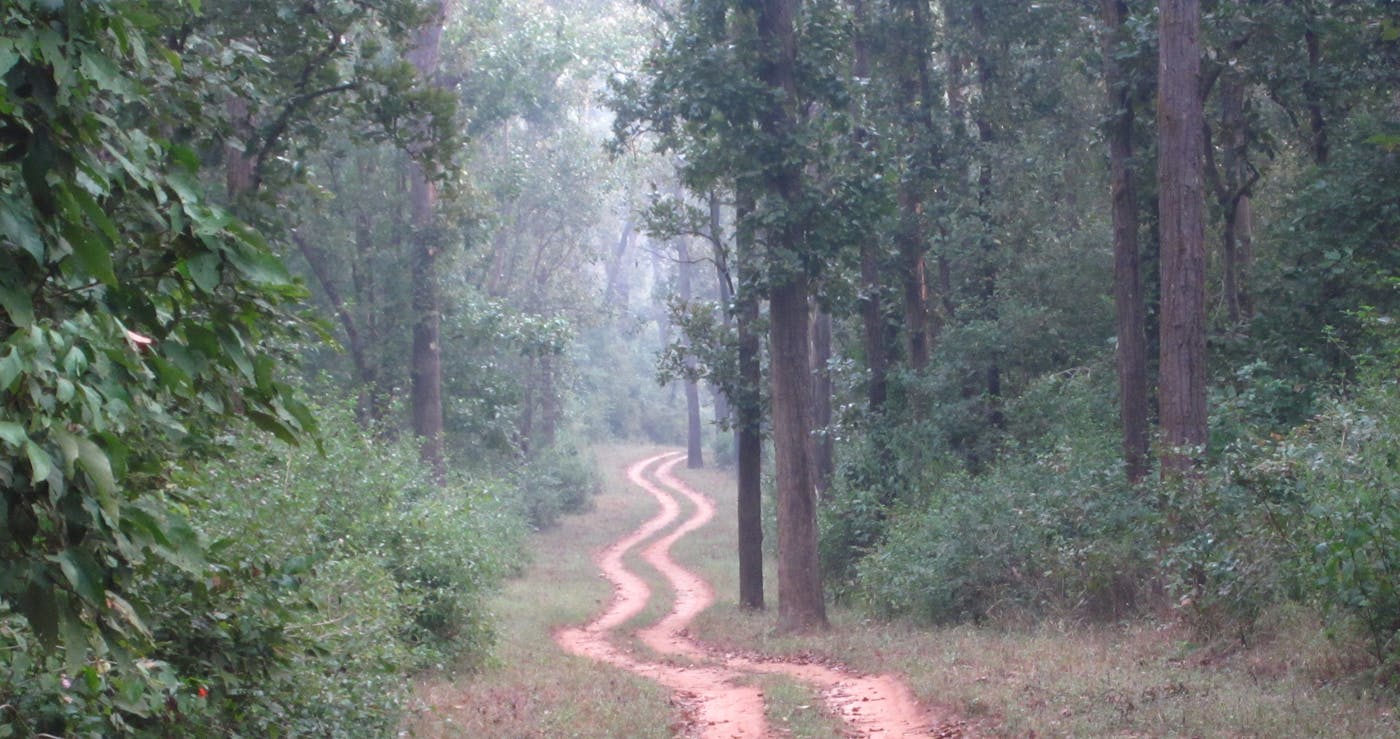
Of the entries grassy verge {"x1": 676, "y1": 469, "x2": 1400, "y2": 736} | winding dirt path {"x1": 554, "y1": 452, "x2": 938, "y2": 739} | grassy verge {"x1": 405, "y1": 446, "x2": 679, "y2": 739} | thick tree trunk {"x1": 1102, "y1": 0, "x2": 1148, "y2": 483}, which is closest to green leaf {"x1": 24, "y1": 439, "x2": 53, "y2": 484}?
grassy verge {"x1": 405, "y1": 446, "x2": 679, "y2": 739}

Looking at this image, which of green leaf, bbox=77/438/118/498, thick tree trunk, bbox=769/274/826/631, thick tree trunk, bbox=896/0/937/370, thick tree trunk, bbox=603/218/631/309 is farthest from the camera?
thick tree trunk, bbox=603/218/631/309

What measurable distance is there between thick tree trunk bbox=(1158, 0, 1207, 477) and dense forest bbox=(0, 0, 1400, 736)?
0.04 meters

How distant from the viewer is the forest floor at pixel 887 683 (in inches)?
342

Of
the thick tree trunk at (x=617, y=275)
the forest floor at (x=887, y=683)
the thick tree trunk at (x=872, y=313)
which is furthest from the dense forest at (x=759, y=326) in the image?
the thick tree trunk at (x=617, y=275)

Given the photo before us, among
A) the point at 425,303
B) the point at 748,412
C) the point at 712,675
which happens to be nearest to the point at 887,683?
the point at 712,675

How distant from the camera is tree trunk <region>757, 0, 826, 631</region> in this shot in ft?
53.3

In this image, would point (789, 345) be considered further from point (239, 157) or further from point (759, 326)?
point (239, 157)


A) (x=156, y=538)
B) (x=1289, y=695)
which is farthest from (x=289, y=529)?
(x=1289, y=695)

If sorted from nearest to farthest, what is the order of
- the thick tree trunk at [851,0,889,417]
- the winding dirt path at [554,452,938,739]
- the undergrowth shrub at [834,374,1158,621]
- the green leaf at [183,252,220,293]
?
the green leaf at [183,252,220,293]
the winding dirt path at [554,452,938,739]
the undergrowth shrub at [834,374,1158,621]
the thick tree trunk at [851,0,889,417]

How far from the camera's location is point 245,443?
10.1 meters

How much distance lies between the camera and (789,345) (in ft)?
55.0

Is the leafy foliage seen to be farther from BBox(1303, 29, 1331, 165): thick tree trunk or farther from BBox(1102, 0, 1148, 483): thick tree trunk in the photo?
BBox(1303, 29, 1331, 165): thick tree trunk

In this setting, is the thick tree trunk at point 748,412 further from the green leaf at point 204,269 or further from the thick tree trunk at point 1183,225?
the green leaf at point 204,269

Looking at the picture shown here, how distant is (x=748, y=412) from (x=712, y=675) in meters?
6.40
